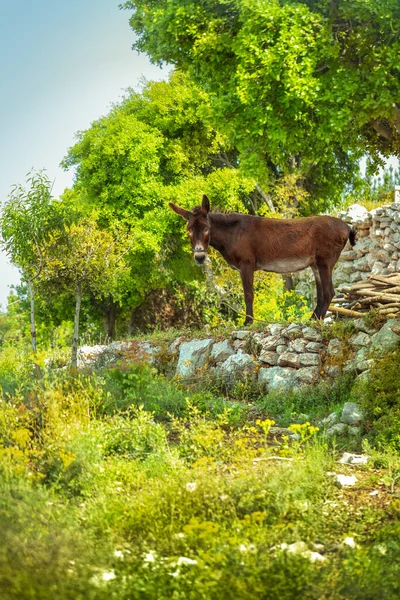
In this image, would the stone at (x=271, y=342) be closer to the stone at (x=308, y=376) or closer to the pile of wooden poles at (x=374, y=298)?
the stone at (x=308, y=376)

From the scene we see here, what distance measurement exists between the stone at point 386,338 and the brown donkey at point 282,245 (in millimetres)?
2068

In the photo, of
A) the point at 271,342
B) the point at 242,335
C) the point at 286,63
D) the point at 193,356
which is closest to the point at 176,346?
the point at 193,356

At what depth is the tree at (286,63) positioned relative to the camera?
12.9m

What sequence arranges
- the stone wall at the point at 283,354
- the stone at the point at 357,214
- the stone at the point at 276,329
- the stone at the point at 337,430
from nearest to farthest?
the stone at the point at 337,430
the stone wall at the point at 283,354
the stone at the point at 276,329
the stone at the point at 357,214

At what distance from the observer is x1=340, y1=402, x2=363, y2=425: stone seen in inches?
427

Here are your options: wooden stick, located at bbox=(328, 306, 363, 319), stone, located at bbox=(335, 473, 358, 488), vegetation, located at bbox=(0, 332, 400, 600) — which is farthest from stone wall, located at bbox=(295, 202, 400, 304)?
stone, located at bbox=(335, 473, 358, 488)

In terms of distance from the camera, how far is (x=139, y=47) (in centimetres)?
1764

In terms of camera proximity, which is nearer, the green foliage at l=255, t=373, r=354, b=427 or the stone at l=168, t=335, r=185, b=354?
the green foliage at l=255, t=373, r=354, b=427

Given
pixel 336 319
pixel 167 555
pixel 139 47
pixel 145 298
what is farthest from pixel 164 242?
pixel 167 555

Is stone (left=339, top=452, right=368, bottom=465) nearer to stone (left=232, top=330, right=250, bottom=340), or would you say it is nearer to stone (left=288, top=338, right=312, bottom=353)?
stone (left=288, top=338, right=312, bottom=353)

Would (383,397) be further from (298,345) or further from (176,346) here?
(176,346)

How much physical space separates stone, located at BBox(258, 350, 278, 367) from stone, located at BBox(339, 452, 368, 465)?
5.58 meters

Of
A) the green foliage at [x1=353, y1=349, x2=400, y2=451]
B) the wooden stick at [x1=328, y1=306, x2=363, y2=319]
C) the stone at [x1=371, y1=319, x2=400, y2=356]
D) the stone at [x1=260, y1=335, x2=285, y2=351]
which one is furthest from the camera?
the stone at [x1=260, y1=335, x2=285, y2=351]

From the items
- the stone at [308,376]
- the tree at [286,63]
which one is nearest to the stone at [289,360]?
the stone at [308,376]
